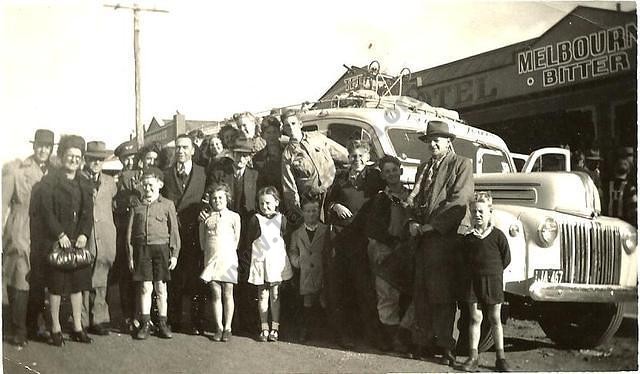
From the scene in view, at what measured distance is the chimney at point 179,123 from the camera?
4.55 m

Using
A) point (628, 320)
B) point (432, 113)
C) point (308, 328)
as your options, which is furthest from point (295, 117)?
point (628, 320)

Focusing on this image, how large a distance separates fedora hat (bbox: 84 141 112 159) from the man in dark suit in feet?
1.68

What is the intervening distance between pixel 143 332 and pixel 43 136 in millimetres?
1646

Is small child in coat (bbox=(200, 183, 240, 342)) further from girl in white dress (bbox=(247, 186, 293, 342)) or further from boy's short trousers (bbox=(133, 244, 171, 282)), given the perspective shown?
boy's short trousers (bbox=(133, 244, 171, 282))

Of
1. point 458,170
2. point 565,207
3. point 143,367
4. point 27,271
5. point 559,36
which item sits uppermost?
point 559,36

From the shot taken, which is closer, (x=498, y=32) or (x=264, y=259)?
(x=264, y=259)

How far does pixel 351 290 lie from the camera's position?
438 cm

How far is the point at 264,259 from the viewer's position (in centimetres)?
438

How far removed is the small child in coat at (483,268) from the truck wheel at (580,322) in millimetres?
616

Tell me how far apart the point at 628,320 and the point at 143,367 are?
3756mm

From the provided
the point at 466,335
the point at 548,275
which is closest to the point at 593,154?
the point at 548,275

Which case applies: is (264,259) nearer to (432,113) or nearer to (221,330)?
(221,330)

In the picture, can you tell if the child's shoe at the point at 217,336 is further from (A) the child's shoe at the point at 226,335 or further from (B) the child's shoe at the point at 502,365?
(B) the child's shoe at the point at 502,365

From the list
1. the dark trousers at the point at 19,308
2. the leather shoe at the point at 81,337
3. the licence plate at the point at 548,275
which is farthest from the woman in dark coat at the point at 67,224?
the licence plate at the point at 548,275
